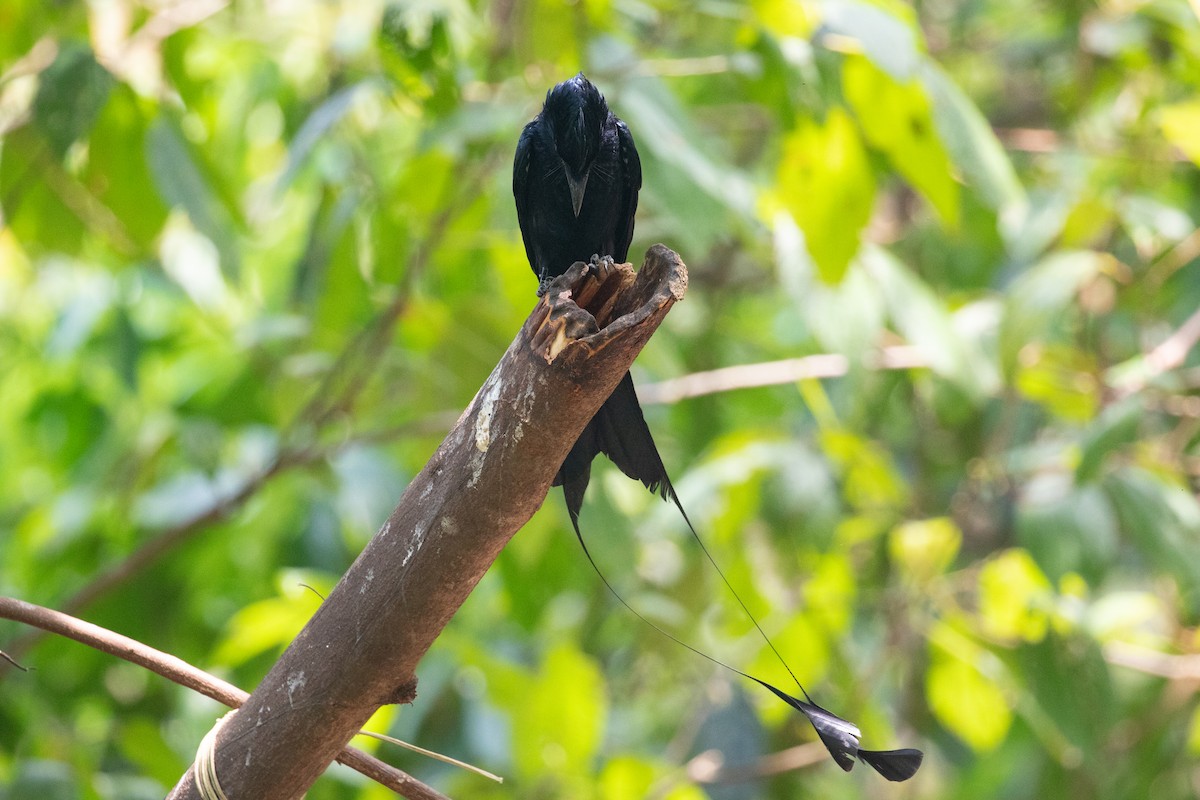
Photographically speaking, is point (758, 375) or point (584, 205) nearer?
point (584, 205)

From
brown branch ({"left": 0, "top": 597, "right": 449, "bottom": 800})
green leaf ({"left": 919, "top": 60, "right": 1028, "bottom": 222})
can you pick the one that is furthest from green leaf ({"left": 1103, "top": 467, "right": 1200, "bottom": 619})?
brown branch ({"left": 0, "top": 597, "right": 449, "bottom": 800})

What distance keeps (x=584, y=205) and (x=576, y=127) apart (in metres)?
0.17

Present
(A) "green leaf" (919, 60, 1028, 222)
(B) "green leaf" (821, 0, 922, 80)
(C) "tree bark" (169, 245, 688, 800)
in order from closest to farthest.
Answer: (C) "tree bark" (169, 245, 688, 800) → (B) "green leaf" (821, 0, 922, 80) → (A) "green leaf" (919, 60, 1028, 222)

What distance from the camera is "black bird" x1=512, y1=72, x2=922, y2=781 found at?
181 centimetres

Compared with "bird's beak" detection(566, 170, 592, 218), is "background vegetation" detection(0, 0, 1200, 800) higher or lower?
lower

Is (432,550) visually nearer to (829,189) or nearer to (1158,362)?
(829,189)

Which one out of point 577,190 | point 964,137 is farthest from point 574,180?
point 964,137

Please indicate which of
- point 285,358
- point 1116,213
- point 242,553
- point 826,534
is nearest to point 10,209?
point 285,358

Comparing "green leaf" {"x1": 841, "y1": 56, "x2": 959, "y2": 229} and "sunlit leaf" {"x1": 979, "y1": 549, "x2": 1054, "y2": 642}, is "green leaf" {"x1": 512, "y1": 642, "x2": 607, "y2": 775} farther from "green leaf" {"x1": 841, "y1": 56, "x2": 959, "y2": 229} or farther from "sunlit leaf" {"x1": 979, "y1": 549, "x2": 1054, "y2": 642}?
"green leaf" {"x1": 841, "y1": 56, "x2": 959, "y2": 229}

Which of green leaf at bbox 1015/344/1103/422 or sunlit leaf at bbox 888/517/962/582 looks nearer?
sunlit leaf at bbox 888/517/962/582

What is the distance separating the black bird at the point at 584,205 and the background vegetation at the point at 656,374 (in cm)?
25

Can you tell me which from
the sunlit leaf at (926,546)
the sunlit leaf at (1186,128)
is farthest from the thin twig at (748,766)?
the sunlit leaf at (1186,128)

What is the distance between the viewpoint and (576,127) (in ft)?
6.83

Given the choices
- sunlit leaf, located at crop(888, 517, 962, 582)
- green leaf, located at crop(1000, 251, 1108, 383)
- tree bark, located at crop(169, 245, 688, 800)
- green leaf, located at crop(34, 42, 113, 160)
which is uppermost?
green leaf, located at crop(34, 42, 113, 160)
